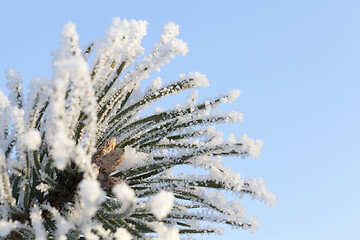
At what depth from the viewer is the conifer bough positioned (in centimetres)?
112

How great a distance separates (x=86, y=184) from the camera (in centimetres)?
83

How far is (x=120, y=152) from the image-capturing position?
1.34 metres

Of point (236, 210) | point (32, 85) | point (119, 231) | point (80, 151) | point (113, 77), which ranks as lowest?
point (119, 231)

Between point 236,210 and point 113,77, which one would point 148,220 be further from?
point 113,77

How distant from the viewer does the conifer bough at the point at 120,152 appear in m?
1.12

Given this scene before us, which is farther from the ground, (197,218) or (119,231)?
(197,218)

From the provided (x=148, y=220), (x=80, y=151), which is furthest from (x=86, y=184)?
(x=148, y=220)

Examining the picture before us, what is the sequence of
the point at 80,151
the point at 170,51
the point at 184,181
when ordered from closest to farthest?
the point at 80,151
the point at 170,51
the point at 184,181

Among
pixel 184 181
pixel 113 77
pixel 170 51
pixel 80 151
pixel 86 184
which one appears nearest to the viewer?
pixel 86 184

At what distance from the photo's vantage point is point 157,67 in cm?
126

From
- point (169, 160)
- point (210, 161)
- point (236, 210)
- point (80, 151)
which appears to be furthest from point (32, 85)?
point (236, 210)

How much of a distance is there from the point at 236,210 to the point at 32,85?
0.81 meters

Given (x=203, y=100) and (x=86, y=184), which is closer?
(x=86, y=184)

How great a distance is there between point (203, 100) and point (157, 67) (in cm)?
28
